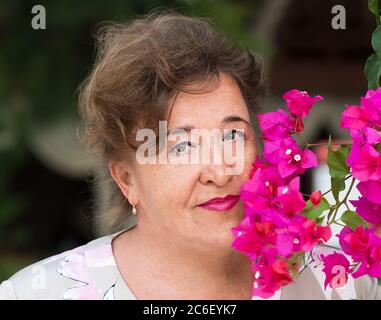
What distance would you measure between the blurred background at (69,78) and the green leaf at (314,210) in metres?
2.41

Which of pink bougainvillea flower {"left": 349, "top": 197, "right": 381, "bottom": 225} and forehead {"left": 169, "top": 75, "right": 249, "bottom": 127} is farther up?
forehead {"left": 169, "top": 75, "right": 249, "bottom": 127}

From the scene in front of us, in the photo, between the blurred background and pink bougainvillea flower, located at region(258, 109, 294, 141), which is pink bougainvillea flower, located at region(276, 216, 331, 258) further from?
the blurred background

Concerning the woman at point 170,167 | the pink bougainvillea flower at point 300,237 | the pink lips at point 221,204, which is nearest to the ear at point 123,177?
the woman at point 170,167

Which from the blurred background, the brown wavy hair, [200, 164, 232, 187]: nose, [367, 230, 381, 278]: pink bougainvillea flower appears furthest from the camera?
the blurred background

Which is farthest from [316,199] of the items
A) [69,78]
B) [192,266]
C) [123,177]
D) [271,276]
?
[69,78]

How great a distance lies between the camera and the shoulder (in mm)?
1605

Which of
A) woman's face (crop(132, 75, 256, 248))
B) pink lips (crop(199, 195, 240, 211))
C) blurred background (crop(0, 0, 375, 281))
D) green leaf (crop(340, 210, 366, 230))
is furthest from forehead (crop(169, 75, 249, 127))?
blurred background (crop(0, 0, 375, 281))

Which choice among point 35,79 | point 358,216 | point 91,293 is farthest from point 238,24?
point 358,216

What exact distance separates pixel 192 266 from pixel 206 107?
0.97 feet

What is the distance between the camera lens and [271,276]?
47.9 inches

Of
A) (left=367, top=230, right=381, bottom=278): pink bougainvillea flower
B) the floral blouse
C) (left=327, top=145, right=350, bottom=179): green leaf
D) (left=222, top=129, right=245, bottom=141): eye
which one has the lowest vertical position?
the floral blouse

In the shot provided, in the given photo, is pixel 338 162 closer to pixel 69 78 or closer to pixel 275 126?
pixel 275 126

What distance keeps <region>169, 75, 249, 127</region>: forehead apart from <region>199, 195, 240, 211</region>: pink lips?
13cm

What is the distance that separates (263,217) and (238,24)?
3.15 metres
